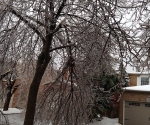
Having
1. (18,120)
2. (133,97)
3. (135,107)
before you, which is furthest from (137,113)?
(18,120)

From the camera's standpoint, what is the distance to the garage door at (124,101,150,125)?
15332 millimetres

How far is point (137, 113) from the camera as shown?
51.4 feet

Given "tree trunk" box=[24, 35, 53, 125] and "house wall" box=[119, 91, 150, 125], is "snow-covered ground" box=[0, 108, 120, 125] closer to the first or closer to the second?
"house wall" box=[119, 91, 150, 125]

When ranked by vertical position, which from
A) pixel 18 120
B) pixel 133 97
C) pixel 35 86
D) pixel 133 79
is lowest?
pixel 18 120

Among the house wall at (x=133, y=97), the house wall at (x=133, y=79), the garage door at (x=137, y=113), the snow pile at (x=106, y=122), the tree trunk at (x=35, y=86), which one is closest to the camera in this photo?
the tree trunk at (x=35, y=86)

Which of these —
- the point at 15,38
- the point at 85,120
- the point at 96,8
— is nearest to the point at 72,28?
the point at 15,38

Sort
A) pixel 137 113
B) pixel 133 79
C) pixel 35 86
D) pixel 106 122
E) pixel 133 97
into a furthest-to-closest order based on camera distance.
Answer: pixel 133 79 < pixel 106 122 < pixel 137 113 < pixel 133 97 < pixel 35 86

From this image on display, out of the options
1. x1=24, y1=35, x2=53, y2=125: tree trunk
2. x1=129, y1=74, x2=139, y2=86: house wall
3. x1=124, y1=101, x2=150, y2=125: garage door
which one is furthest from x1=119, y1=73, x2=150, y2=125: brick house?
x1=24, y1=35, x2=53, y2=125: tree trunk

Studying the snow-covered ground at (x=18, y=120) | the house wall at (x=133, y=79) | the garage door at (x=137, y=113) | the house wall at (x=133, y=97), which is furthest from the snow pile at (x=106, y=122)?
the house wall at (x=133, y=79)

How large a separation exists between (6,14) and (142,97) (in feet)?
39.9

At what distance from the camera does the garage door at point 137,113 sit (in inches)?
604

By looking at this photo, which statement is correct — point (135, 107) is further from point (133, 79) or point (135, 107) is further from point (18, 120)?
point (18, 120)

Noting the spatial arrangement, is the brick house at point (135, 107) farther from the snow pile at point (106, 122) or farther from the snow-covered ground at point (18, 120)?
the snow-covered ground at point (18, 120)

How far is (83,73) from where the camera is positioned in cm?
614
